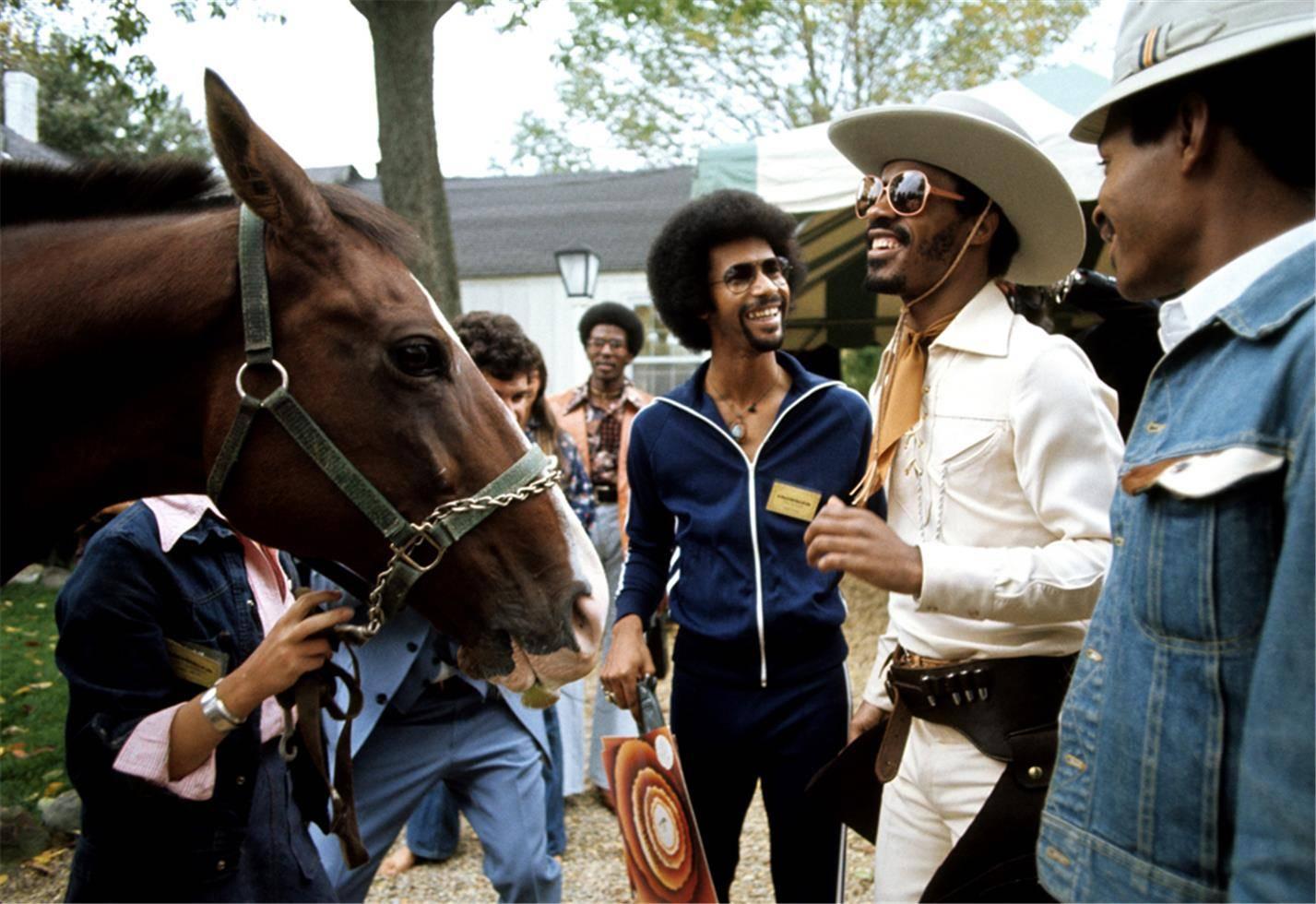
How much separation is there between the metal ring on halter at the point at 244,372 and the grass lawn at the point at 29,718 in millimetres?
3074

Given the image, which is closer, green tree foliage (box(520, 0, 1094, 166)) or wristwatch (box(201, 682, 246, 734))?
wristwatch (box(201, 682, 246, 734))

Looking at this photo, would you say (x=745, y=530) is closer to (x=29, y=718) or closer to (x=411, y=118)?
(x=29, y=718)

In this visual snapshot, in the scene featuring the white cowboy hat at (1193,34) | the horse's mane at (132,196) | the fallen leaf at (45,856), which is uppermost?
the white cowboy hat at (1193,34)

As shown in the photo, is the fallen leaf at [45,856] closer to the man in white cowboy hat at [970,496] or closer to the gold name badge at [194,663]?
the gold name badge at [194,663]

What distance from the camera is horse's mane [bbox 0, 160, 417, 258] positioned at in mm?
1704

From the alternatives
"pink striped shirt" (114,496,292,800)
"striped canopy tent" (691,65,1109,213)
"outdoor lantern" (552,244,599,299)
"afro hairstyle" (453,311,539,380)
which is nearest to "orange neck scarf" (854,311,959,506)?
"pink striped shirt" (114,496,292,800)

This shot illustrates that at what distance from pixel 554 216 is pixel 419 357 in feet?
63.1

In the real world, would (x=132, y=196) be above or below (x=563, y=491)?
above

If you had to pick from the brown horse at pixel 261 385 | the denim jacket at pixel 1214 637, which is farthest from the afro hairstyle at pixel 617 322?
the denim jacket at pixel 1214 637

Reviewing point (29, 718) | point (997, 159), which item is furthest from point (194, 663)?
point (29, 718)

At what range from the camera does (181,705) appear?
1891mm

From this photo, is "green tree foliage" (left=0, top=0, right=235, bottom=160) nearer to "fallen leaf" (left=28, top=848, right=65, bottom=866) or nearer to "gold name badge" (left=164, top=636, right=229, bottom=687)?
"gold name badge" (left=164, top=636, right=229, bottom=687)

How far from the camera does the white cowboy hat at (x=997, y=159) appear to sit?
2.20 meters

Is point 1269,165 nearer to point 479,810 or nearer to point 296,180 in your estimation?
point 296,180
